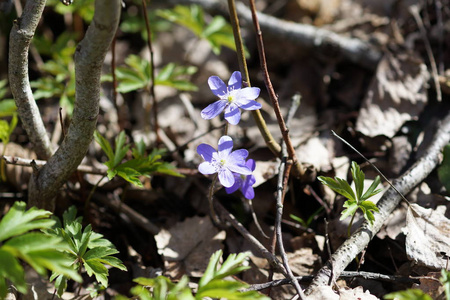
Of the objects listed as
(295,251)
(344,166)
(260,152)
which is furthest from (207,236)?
(344,166)

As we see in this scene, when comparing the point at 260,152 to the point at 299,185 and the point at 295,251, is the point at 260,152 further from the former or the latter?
the point at 295,251

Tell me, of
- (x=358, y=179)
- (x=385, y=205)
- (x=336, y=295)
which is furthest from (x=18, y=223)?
(x=385, y=205)

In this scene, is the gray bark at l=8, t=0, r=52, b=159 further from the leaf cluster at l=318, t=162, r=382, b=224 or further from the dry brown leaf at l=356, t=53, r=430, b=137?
the dry brown leaf at l=356, t=53, r=430, b=137

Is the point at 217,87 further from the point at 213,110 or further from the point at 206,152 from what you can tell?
the point at 206,152

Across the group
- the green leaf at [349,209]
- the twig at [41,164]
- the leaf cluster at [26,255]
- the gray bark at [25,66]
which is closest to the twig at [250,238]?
the twig at [41,164]

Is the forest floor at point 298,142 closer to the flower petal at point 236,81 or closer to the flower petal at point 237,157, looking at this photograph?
the flower petal at point 237,157

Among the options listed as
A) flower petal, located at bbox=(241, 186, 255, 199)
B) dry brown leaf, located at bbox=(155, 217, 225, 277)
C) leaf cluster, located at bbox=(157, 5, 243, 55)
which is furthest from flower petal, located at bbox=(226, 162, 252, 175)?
leaf cluster, located at bbox=(157, 5, 243, 55)
